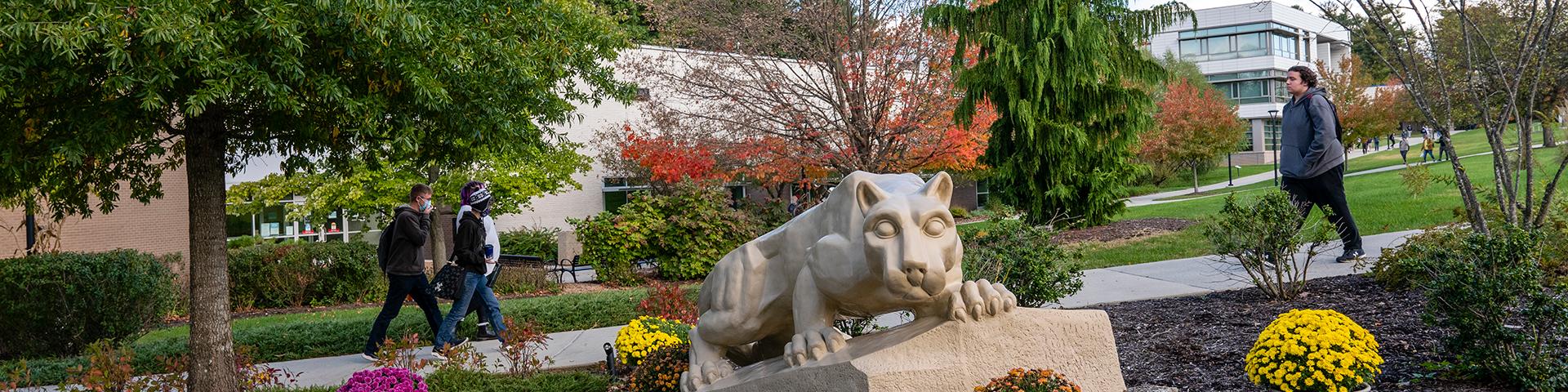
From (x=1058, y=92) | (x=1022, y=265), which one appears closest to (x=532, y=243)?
(x=1058, y=92)

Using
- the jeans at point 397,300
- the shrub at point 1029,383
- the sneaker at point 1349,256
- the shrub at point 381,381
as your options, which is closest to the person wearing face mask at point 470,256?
the jeans at point 397,300

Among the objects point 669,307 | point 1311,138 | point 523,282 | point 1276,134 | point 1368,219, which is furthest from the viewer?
point 1276,134

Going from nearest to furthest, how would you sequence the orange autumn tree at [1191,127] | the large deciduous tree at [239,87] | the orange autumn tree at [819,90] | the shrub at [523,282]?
the large deciduous tree at [239,87], the shrub at [523,282], the orange autumn tree at [819,90], the orange autumn tree at [1191,127]

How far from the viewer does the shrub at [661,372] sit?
5.50 m

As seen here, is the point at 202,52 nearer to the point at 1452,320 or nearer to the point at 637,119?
the point at 1452,320

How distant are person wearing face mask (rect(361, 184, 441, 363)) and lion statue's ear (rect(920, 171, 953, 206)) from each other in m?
5.89

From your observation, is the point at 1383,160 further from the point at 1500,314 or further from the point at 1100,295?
the point at 1500,314

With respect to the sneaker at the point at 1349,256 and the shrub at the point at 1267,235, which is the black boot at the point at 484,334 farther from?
the sneaker at the point at 1349,256

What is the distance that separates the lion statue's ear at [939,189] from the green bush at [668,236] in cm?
1091

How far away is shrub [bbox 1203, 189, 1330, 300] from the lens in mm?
7281

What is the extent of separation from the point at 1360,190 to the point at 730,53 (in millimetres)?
15090

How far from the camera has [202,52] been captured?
5.16 meters

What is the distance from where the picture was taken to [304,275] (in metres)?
14.2

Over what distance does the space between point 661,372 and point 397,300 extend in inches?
154
